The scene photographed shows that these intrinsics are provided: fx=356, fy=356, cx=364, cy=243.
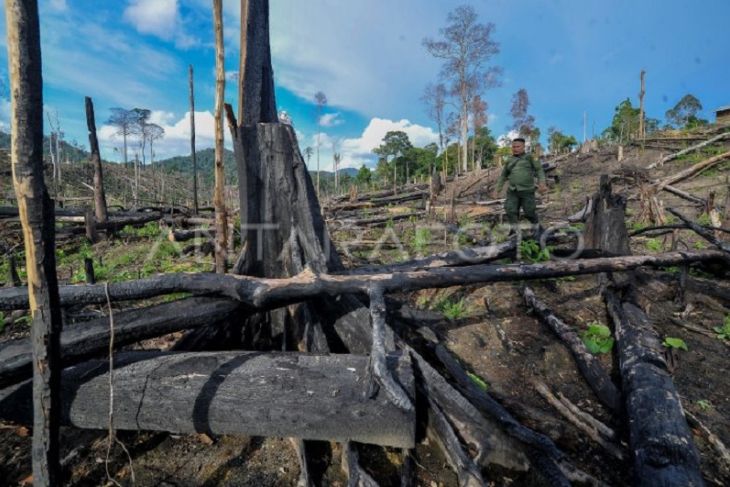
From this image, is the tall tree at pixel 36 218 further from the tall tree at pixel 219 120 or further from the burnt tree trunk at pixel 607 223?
the burnt tree trunk at pixel 607 223

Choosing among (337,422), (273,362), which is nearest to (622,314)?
(337,422)

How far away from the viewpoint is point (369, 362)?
247 cm

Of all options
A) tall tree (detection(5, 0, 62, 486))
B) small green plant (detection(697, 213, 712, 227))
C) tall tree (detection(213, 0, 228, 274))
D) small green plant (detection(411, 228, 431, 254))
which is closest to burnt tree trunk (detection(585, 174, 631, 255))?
small green plant (detection(411, 228, 431, 254))

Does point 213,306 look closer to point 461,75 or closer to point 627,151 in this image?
point 627,151

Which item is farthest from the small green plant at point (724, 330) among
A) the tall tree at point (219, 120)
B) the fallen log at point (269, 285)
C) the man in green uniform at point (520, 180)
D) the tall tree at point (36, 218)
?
the tall tree at point (219, 120)

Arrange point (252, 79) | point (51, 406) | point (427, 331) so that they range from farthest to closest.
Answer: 1. point (252, 79)
2. point (427, 331)
3. point (51, 406)

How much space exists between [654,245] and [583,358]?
4696mm

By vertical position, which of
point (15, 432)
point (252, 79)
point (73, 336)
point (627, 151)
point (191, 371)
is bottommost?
point (15, 432)

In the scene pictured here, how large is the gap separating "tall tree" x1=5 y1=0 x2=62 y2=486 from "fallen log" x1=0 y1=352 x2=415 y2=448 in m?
0.71

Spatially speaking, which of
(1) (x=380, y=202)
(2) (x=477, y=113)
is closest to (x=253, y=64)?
(1) (x=380, y=202)

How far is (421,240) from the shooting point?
8195mm

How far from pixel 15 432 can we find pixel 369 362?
2789 millimetres

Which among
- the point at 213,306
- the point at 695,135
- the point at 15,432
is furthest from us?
the point at 695,135

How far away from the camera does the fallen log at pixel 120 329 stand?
2.38 meters
